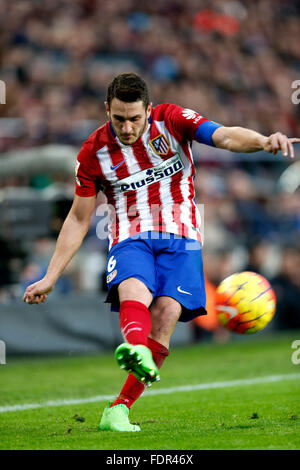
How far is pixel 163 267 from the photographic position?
4.89 metres

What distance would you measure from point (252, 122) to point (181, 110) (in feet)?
37.1

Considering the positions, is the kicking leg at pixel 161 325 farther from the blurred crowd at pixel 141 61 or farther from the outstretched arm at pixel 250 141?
the blurred crowd at pixel 141 61

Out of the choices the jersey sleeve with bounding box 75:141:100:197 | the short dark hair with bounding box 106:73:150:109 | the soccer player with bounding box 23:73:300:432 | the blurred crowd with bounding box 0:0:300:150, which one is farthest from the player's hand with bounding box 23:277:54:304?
the blurred crowd with bounding box 0:0:300:150

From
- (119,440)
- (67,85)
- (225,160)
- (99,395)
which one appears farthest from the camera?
(67,85)

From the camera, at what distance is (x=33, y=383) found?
801 centimetres

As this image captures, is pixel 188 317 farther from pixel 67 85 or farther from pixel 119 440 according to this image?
pixel 67 85

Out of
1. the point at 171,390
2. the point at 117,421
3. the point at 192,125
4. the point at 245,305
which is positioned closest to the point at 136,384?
the point at 117,421

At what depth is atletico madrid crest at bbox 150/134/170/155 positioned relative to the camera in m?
5.01

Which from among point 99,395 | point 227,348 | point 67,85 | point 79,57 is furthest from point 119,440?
point 79,57

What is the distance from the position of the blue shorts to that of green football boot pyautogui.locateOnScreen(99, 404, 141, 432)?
678 millimetres

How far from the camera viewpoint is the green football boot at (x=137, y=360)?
4.10 meters

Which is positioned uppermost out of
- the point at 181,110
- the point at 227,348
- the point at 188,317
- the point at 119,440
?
the point at 181,110

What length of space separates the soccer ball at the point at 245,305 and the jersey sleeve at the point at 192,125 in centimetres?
124

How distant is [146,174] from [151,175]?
4 centimetres
